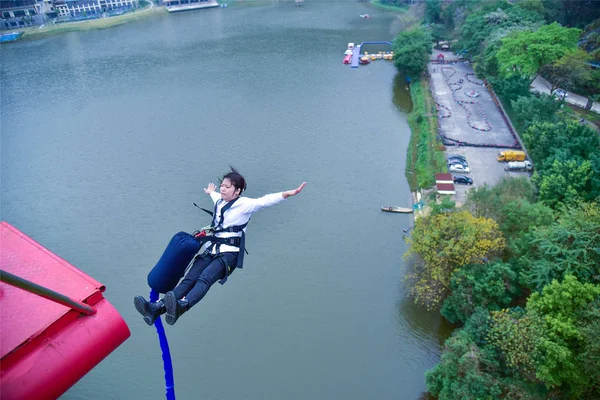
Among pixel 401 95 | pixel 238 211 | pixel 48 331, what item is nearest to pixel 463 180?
pixel 401 95

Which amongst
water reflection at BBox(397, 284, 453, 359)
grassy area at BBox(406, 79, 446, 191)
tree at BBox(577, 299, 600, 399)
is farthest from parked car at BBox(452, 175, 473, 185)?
tree at BBox(577, 299, 600, 399)

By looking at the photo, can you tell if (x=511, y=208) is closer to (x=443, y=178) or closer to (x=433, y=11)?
(x=443, y=178)

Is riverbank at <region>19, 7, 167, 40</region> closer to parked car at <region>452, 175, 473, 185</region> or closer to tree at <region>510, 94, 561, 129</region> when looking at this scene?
tree at <region>510, 94, 561, 129</region>

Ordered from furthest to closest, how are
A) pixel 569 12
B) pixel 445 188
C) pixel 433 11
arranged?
pixel 433 11
pixel 569 12
pixel 445 188

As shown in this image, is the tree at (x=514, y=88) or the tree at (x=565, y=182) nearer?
the tree at (x=565, y=182)

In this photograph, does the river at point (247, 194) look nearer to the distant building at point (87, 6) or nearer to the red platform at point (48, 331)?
the red platform at point (48, 331)

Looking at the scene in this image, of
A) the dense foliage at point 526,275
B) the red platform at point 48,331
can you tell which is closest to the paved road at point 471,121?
the dense foliage at point 526,275

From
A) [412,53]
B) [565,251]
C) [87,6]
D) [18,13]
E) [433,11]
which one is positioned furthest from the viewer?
[87,6]
